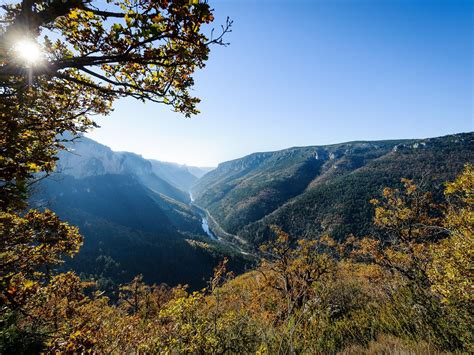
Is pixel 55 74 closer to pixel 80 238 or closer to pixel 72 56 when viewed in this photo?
pixel 72 56

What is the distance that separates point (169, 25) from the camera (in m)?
3.37

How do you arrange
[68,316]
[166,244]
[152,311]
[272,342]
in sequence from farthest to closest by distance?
[166,244], [152,311], [68,316], [272,342]

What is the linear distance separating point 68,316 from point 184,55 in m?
12.3

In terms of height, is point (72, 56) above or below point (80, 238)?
above

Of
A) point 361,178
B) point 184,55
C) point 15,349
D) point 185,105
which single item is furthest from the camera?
point 361,178

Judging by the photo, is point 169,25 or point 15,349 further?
point 15,349

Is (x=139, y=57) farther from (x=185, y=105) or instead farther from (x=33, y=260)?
(x=33, y=260)

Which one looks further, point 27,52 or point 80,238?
point 80,238

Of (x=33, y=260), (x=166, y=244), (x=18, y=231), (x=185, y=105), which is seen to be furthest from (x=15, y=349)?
(x=166, y=244)

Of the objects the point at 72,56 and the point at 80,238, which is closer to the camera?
the point at 72,56

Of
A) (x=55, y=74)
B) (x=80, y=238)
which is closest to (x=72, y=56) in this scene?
(x=55, y=74)

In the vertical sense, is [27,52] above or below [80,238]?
above

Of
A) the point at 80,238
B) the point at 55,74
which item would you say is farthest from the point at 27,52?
the point at 80,238

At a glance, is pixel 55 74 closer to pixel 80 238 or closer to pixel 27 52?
pixel 27 52
